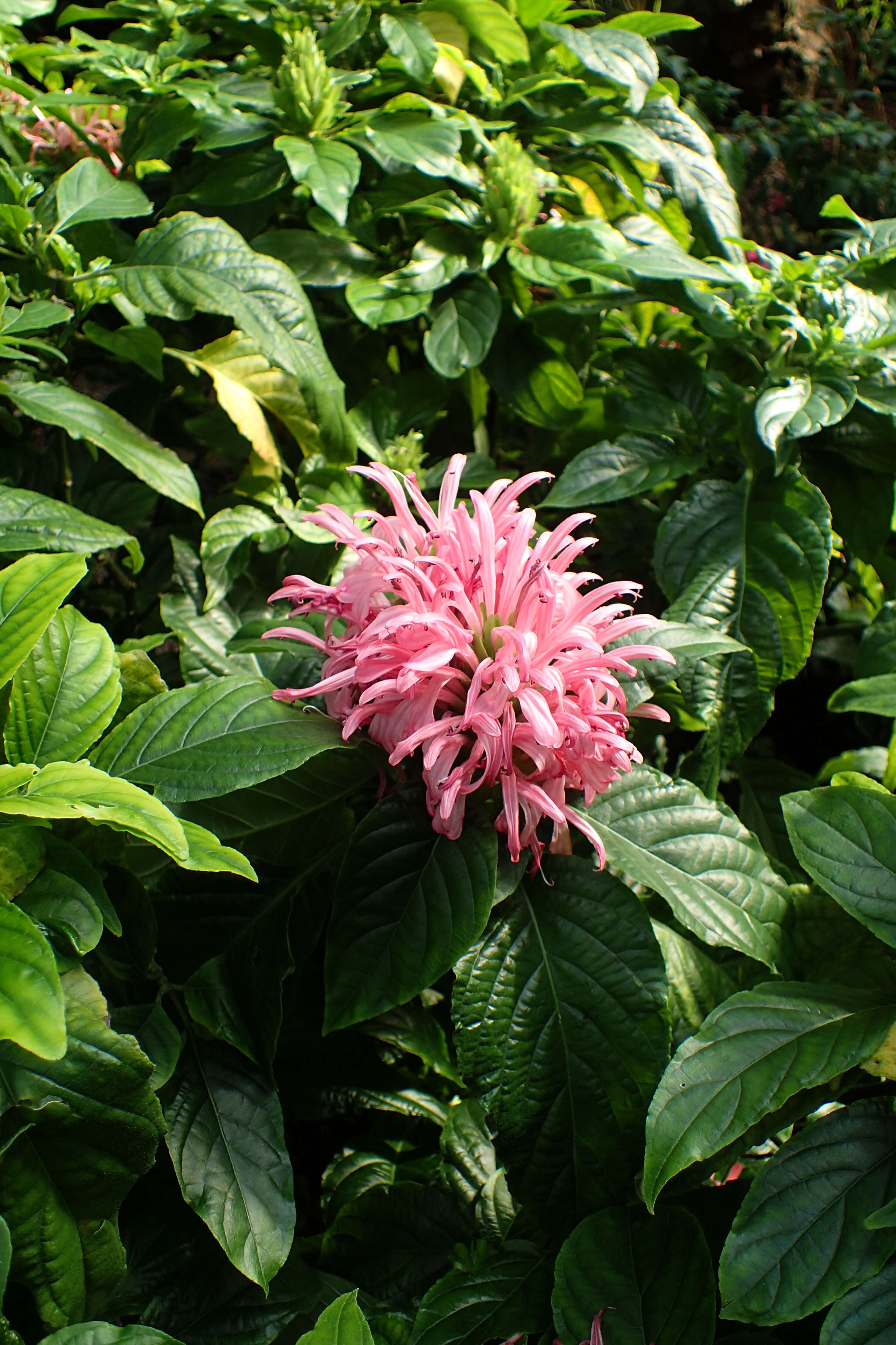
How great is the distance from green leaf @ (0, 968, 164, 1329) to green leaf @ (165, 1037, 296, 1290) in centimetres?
9

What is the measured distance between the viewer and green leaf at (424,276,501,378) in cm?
107

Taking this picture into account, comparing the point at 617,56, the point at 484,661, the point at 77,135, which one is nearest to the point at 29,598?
the point at 484,661

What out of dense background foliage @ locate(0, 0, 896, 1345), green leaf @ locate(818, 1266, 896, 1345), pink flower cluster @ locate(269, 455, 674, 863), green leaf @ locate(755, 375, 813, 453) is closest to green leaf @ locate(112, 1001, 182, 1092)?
dense background foliage @ locate(0, 0, 896, 1345)

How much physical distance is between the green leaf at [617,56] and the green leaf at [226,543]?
68cm

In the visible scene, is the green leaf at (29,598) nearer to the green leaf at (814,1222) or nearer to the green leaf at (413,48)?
the green leaf at (814,1222)

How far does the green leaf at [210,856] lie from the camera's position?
559mm

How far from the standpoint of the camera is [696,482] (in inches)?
43.7

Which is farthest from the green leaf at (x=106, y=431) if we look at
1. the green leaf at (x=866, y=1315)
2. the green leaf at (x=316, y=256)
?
the green leaf at (x=866, y=1315)

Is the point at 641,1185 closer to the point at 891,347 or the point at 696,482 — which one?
the point at 696,482

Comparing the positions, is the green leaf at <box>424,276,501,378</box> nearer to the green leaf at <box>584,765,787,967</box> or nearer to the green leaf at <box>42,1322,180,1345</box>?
the green leaf at <box>584,765,787,967</box>

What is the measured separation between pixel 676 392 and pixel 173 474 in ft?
2.03

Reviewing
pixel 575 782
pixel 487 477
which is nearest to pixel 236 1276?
pixel 575 782

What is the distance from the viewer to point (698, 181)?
4.03 ft

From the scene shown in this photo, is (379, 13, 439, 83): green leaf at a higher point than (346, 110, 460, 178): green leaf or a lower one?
higher
